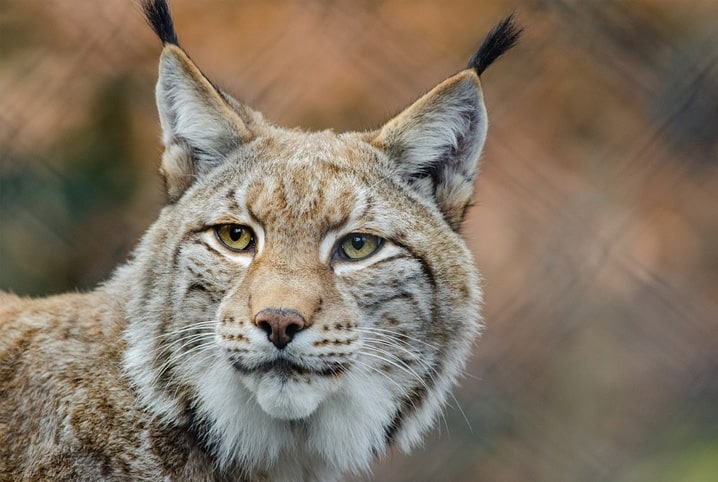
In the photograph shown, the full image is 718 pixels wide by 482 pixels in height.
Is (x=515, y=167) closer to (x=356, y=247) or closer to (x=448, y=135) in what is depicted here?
(x=448, y=135)

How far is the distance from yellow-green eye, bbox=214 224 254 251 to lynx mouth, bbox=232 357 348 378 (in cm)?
46

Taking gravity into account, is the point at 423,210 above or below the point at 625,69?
below

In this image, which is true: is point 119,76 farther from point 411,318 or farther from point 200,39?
point 411,318

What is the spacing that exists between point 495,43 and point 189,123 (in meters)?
1.19

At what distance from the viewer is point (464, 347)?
152 inches

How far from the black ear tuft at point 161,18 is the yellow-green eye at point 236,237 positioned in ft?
2.40

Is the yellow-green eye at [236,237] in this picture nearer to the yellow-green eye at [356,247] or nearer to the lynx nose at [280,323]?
the yellow-green eye at [356,247]

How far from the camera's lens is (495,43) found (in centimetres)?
371

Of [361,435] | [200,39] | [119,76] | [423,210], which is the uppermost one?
[200,39]

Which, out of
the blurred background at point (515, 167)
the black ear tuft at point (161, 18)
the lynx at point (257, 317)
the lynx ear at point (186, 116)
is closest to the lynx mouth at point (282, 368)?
the lynx at point (257, 317)

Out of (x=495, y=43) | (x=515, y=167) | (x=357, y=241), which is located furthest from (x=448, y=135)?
(x=515, y=167)

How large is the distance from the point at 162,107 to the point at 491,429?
272 cm

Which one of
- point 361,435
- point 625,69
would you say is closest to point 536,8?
point 625,69

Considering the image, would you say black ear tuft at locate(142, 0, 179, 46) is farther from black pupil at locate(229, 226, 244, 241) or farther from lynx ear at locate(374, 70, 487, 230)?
lynx ear at locate(374, 70, 487, 230)
